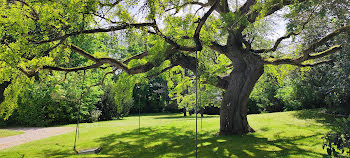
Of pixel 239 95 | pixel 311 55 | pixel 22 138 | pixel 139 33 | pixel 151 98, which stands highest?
pixel 139 33

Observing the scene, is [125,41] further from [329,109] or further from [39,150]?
[329,109]

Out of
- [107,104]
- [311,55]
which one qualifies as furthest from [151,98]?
[311,55]

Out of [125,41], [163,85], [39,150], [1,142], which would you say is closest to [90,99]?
[1,142]

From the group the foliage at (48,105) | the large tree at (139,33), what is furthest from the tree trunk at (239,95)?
the foliage at (48,105)

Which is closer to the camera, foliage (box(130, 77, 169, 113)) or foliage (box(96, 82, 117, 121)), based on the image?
foliage (box(96, 82, 117, 121))

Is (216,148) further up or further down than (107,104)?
further down

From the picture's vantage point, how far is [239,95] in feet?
32.0

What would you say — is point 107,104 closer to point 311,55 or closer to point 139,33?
point 139,33

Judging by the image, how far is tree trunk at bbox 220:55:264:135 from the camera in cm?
964

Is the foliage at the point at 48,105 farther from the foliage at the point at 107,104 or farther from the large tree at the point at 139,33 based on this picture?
the large tree at the point at 139,33

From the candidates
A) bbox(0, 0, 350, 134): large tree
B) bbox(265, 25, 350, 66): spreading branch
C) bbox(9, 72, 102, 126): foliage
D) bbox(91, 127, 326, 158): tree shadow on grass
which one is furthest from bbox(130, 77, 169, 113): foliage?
bbox(265, 25, 350, 66): spreading branch

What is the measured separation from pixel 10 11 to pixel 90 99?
1426 centimetres

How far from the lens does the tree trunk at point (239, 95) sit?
9641 mm

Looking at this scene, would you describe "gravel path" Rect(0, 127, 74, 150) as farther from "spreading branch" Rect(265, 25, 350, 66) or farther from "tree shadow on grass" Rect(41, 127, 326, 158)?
"spreading branch" Rect(265, 25, 350, 66)
